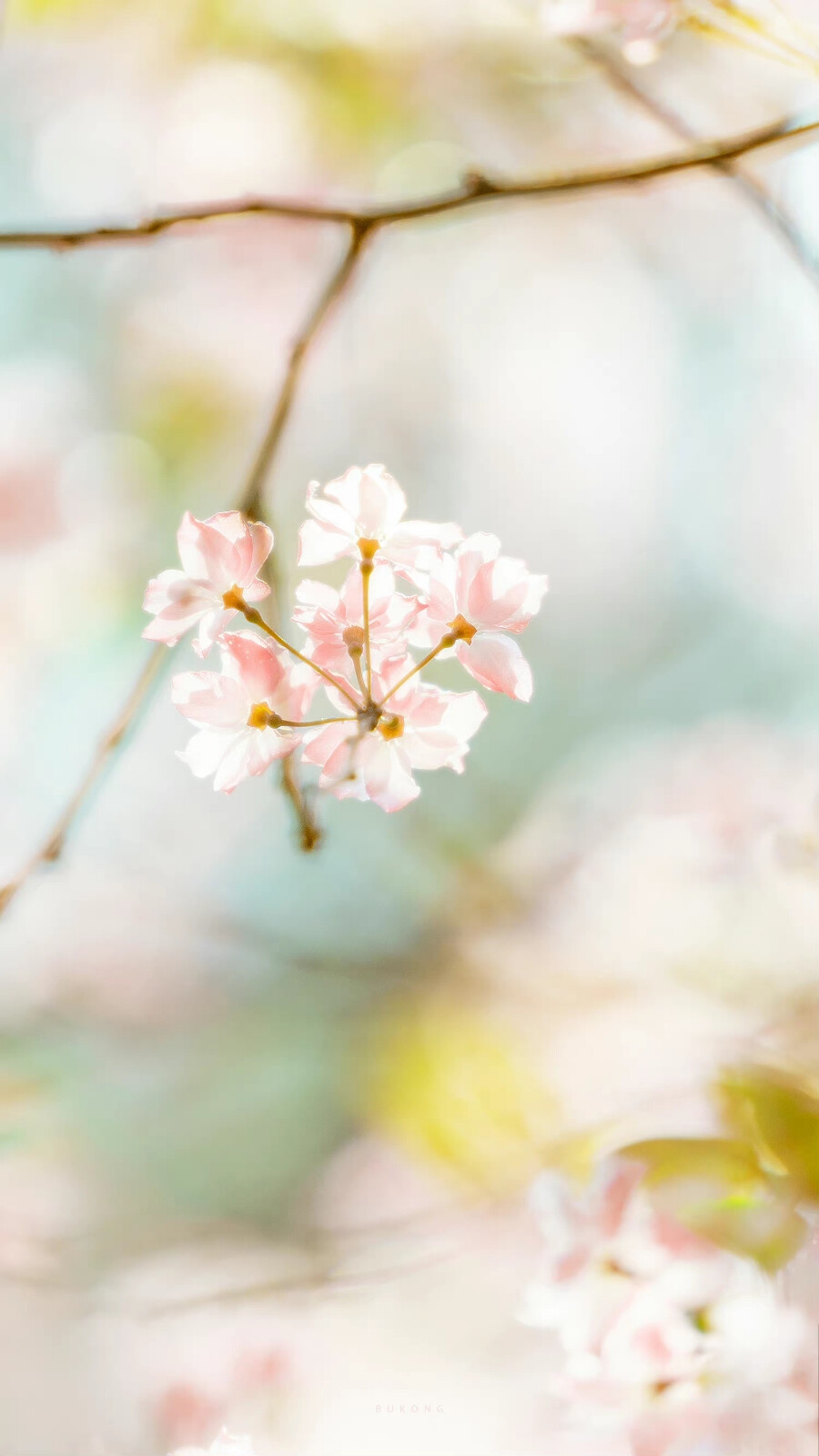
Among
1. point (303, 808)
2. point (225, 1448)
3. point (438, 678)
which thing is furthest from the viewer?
point (438, 678)

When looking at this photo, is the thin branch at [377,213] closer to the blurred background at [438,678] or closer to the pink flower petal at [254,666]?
the pink flower petal at [254,666]

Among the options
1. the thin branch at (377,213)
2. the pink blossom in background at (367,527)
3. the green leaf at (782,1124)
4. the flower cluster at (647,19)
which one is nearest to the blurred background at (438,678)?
the green leaf at (782,1124)

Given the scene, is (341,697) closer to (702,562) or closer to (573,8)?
(573,8)

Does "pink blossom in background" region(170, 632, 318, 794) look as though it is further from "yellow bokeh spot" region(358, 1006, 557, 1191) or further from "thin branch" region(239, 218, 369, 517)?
"yellow bokeh spot" region(358, 1006, 557, 1191)

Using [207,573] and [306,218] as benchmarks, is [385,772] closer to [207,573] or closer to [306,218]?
[207,573]

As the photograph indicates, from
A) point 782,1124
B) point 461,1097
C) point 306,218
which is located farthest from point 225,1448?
point 306,218

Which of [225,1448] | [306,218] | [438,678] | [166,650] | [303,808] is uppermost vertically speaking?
[438,678]
